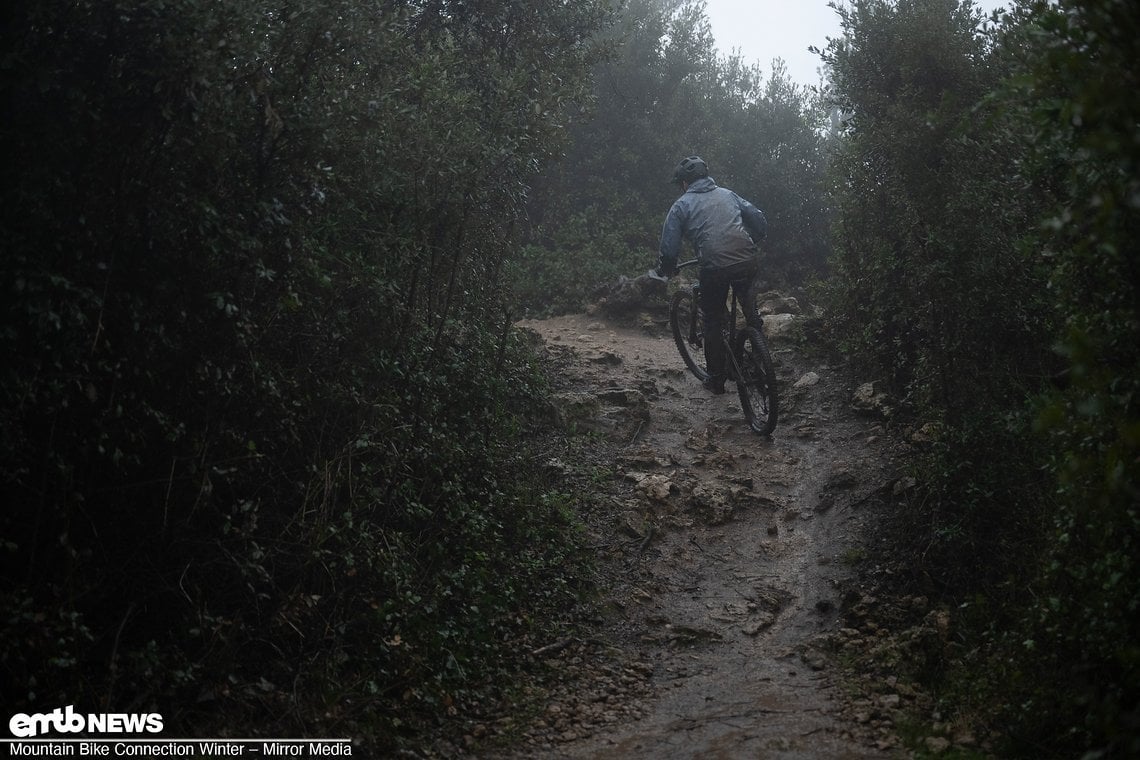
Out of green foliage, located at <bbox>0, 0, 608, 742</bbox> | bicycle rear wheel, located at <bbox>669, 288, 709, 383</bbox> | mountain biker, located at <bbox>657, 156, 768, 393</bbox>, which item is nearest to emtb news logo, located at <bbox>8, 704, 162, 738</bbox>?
green foliage, located at <bbox>0, 0, 608, 742</bbox>

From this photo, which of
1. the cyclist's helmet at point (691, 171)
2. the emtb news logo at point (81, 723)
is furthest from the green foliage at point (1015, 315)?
the emtb news logo at point (81, 723)

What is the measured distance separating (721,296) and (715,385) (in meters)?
1.11

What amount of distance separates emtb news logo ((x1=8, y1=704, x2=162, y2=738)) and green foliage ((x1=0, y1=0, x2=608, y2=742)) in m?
0.07

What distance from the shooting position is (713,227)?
30.8 feet

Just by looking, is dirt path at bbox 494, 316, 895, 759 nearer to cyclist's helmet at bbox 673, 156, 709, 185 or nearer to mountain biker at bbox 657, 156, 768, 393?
mountain biker at bbox 657, 156, 768, 393

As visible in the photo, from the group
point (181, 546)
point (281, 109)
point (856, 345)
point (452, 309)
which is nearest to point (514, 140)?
point (452, 309)

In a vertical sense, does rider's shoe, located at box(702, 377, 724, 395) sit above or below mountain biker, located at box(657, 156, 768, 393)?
below

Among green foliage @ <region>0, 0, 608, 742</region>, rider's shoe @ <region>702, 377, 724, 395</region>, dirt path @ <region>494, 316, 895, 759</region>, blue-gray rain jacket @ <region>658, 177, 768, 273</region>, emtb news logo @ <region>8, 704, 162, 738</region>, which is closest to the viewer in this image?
emtb news logo @ <region>8, 704, 162, 738</region>

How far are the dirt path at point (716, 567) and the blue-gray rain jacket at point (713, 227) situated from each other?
1845 mm

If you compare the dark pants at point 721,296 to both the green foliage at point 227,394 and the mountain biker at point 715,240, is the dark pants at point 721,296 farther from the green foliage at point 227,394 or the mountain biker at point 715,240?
the green foliage at point 227,394

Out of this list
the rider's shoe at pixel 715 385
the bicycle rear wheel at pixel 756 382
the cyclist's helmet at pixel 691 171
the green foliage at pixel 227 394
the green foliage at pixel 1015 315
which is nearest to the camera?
the green foliage at pixel 1015 315

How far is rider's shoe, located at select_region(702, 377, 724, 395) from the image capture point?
1016 cm

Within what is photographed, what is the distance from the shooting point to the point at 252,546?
488 cm

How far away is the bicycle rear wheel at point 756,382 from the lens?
30.2ft
